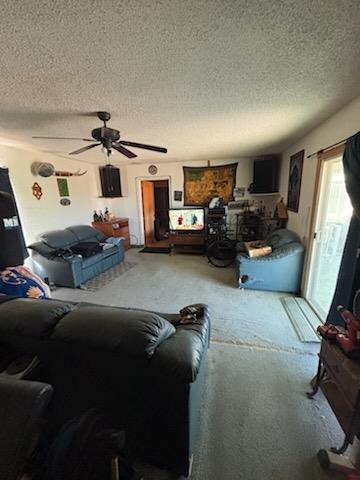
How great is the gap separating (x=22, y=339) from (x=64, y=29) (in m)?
1.65

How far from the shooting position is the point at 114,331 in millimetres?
1004

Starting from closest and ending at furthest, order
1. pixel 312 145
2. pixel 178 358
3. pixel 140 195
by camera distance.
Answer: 1. pixel 178 358
2. pixel 312 145
3. pixel 140 195

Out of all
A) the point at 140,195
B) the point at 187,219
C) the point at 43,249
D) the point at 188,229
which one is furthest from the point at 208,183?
the point at 43,249

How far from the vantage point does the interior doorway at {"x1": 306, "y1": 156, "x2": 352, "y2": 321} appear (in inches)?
97.0

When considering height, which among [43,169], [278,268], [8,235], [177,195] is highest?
[43,169]

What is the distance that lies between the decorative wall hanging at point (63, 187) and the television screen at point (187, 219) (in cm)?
241

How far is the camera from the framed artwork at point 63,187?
14.4ft

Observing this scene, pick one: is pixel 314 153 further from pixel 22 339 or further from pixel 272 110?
pixel 22 339

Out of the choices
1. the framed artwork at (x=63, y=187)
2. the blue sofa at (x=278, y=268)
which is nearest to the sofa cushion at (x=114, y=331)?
the blue sofa at (x=278, y=268)

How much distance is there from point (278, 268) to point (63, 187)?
4530 millimetres

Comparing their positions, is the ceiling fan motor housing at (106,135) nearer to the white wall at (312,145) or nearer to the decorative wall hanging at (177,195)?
the white wall at (312,145)

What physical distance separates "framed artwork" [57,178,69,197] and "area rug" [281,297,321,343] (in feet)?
15.3

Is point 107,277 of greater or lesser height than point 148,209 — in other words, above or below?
below

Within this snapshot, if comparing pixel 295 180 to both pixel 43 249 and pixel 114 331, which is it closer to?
pixel 114 331
